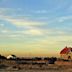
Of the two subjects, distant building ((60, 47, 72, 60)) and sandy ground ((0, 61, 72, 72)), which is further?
distant building ((60, 47, 72, 60))

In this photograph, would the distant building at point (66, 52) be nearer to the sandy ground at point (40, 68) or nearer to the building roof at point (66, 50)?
the building roof at point (66, 50)

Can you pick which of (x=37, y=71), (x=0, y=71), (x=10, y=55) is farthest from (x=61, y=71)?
(x=10, y=55)

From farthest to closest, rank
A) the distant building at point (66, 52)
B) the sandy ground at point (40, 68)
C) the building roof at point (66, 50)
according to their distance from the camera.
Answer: the building roof at point (66, 50)
the distant building at point (66, 52)
the sandy ground at point (40, 68)

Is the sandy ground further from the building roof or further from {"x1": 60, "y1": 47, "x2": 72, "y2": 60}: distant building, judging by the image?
the building roof

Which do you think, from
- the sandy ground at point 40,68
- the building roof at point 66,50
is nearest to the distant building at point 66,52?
the building roof at point 66,50

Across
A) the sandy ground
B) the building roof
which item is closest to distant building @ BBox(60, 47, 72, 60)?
the building roof

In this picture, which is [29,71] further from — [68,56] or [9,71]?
[68,56]

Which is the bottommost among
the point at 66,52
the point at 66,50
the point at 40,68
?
A: the point at 40,68

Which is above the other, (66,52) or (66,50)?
(66,50)

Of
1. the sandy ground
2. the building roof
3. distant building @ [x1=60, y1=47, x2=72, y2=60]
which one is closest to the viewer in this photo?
the sandy ground

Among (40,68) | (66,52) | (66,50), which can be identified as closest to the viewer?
(40,68)

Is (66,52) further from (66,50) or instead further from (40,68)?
(40,68)

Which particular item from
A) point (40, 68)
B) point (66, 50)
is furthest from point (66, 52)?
point (40, 68)

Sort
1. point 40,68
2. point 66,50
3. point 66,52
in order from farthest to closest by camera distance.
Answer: point 66,50
point 66,52
point 40,68
